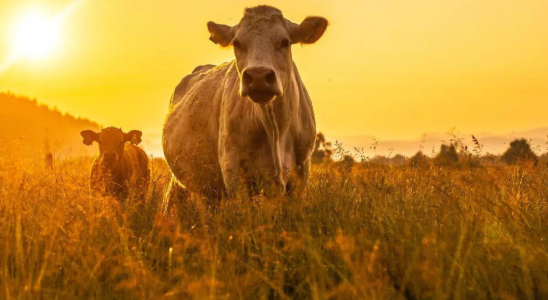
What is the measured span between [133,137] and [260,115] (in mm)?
6036

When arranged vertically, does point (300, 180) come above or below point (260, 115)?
below

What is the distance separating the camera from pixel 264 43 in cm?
591

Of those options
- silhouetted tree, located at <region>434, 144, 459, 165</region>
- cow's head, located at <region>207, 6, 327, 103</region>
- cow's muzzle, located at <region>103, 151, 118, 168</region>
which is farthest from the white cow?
cow's muzzle, located at <region>103, 151, 118, 168</region>

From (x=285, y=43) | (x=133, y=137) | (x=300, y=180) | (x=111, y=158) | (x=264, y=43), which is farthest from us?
(x=133, y=137)

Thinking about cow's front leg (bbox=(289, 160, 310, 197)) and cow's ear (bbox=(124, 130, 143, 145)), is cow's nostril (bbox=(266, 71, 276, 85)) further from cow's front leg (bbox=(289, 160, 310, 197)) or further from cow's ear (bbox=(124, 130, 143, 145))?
cow's ear (bbox=(124, 130, 143, 145))

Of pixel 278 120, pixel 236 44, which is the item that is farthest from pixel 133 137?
pixel 278 120

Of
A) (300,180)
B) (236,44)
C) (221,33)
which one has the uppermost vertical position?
(221,33)

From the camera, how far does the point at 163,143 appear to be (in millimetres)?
8898

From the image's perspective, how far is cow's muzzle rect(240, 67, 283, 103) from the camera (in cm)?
536

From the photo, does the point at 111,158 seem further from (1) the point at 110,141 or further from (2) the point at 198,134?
(2) the point at 198,134

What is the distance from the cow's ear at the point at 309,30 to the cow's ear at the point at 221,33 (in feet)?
2.42

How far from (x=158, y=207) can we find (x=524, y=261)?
346cm

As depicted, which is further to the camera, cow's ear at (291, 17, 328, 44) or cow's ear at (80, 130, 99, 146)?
cow's ear at (80, 130, 99, 146)

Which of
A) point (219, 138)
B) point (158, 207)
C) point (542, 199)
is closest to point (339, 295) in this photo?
point (158, 207)
